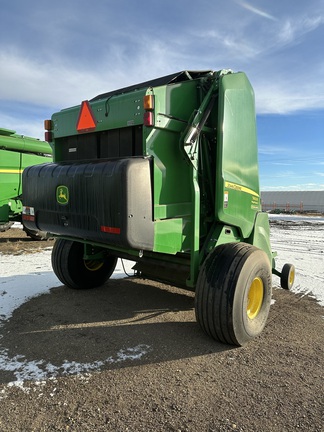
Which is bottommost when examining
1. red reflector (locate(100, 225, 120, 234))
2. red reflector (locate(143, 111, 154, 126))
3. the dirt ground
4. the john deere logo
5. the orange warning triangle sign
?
the dirt ground

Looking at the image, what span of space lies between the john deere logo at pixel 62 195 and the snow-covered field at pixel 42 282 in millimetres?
1470

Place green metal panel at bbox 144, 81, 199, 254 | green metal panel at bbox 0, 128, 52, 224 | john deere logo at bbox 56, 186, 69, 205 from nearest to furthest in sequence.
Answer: green metal panel at bbox 144, 81, 199, 254 < john deere logo at bbox 56, 186, 69, 205 < green metal panel at bbox 0, 128, 52, 224

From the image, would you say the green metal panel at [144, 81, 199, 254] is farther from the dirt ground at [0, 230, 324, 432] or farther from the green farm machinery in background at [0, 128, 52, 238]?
the green farm machinery in background at [0, 128, 52, 238]

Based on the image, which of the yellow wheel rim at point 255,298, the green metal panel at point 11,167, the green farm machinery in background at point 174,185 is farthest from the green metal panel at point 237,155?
the green metal panel at point 11,167

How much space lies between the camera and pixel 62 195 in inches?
136

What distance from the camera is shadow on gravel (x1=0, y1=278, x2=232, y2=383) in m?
3.03

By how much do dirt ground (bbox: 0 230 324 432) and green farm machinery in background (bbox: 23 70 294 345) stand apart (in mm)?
379

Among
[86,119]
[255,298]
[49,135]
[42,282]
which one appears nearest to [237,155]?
[255,298]

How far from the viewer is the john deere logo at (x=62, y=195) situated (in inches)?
134

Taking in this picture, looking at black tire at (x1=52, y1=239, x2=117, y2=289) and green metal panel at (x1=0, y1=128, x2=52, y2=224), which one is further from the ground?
green metal panel at (x1=0, y1=128, x2=52, y2=224)

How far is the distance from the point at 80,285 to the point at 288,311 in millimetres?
2888

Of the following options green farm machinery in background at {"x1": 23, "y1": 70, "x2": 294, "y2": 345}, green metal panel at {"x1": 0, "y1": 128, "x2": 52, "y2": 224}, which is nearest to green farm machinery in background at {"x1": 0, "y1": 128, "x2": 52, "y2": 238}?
green metal panel at {"x1": 0, "y1": 128, "x2": 52, "y2": 224}

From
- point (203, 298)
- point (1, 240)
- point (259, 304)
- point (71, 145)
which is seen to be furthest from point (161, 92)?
point (1, 240)

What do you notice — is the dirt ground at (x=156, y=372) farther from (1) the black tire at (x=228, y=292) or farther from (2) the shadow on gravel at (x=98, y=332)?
(1) the black tire at (x=228, y=292)
